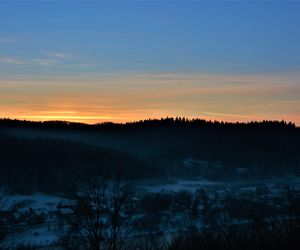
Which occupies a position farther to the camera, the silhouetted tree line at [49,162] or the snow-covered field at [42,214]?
the silhouetted tree line at [49,162]

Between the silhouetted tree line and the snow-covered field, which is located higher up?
the silhouetted tree line

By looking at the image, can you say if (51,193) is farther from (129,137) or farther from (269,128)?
(269,128)

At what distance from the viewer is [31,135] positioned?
15300 cm

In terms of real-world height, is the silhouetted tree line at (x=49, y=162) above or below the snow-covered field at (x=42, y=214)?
above

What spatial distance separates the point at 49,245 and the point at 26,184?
191 feet

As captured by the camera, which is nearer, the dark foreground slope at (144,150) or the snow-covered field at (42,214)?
the snow-covered field at (42,214)

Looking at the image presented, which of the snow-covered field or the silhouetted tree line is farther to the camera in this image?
the silhouetted tree line

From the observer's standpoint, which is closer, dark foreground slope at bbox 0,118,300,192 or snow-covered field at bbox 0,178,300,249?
snow-covered field at bbox 0,178,300,249

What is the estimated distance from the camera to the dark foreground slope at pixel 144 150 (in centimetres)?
12244

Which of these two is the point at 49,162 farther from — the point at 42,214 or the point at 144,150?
the point at 144,150

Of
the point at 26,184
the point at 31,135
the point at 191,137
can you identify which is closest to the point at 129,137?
the point at 191,137

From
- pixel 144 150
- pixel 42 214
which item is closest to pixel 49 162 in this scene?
pixel 42 214

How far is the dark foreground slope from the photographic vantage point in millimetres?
122438

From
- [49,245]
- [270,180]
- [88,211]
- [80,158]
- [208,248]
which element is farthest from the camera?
[270,180]
